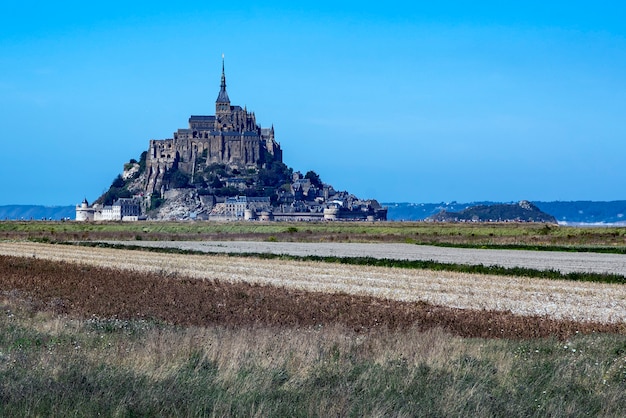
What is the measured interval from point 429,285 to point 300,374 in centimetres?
1538

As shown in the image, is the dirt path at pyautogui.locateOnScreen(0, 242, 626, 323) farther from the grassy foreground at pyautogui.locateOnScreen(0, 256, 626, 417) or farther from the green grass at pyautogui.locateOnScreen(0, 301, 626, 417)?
the green grass at pyautogui.locateOnScreen(0, 301, 626, 417)

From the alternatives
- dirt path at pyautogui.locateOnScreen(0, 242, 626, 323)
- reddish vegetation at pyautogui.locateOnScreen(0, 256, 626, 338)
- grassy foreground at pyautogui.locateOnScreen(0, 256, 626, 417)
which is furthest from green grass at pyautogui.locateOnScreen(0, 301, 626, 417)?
dirt path at pyautogui.locateOnScreen(0, 242, 626, 323)

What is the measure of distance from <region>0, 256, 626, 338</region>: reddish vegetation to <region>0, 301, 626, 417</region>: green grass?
189 centimetres

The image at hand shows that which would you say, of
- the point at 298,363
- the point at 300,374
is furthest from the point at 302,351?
the point at 300,374

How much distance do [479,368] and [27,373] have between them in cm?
539

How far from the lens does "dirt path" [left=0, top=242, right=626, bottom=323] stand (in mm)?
19688

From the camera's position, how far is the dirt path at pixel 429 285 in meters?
19.7

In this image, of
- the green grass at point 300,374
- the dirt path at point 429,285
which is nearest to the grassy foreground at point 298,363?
the green grass at point 300,374

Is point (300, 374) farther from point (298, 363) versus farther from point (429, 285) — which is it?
point (429, 285)

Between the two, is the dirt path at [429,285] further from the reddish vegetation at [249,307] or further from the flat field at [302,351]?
the reddish vegetation at [249,307]

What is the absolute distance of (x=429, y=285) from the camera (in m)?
25.0

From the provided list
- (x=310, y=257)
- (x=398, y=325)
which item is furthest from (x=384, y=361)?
(x=310, y=257)

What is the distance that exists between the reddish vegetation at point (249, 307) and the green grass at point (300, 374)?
6.19ft

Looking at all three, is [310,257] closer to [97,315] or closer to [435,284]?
[435,284]
